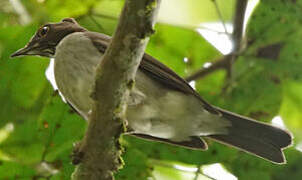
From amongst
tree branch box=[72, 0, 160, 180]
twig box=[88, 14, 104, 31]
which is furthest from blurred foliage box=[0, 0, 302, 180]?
tree branch box=[72, 0, 160, 180]

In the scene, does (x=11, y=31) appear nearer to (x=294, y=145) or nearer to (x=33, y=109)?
(x=33, y=109)

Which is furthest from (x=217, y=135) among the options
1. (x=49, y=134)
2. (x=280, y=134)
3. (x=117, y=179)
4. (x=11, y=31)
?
(x=11, y=31)

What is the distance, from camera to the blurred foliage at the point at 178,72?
3.81m

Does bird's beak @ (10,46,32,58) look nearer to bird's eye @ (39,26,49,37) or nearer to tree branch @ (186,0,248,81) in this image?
bird's eye @ (39,26,49,37)

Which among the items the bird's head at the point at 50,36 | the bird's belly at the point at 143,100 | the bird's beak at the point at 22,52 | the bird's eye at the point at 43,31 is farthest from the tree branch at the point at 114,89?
the bird's eye at the point at 43,31

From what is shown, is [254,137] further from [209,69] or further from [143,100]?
[143,100]

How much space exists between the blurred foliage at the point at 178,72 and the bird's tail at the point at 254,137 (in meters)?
0.09

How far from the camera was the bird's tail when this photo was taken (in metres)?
4.25

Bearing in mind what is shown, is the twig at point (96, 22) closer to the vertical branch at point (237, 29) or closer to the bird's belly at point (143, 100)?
the bird's belly at point (143, 100)

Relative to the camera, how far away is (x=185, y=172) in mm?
3945

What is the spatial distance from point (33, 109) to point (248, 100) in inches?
55.6

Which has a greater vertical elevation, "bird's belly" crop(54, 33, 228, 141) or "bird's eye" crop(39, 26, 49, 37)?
"bird's eye" crop(39, 26, 49, 37)

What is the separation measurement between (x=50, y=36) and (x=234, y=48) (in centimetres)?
125

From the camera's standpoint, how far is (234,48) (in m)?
4.16
